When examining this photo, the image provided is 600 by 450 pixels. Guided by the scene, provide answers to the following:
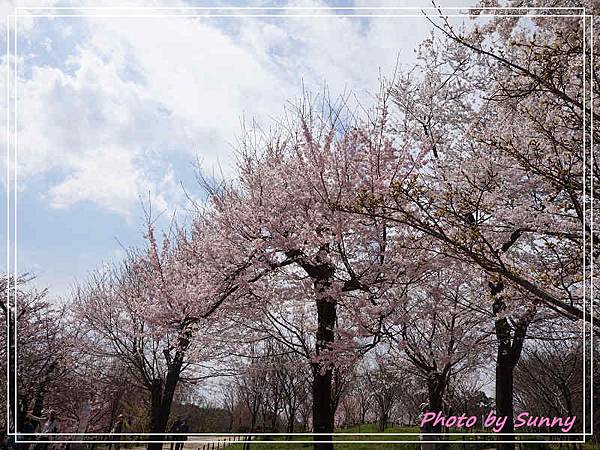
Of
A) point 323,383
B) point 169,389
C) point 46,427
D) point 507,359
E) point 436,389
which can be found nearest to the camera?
point 507,359

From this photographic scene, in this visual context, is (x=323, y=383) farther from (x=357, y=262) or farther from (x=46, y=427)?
(x=46, y=427)

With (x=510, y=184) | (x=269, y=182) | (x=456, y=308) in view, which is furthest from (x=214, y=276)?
(x=510, y=184)

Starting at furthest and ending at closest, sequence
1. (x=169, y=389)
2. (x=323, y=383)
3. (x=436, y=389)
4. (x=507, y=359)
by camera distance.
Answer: (x=169, y=389), (x=436, y=389), (x=323, y=383), (x=507, y=359)

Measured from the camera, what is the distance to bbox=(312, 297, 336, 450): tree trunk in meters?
6.35

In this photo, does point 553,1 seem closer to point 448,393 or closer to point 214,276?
point 214,276

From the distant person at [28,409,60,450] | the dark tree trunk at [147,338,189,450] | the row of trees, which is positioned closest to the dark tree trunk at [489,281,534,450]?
the row of trees

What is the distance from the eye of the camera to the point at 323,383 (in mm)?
6473

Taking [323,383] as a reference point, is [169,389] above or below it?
below

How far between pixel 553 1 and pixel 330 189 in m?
2.57

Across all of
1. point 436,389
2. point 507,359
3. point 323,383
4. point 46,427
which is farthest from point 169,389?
point 507,359

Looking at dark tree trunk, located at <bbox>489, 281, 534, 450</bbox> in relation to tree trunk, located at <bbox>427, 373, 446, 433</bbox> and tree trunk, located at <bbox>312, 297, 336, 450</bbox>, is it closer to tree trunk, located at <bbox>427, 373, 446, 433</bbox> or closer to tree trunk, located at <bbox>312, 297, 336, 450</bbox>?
tree trunk, located at <bbox>427, 373, 446, 433</bbox>

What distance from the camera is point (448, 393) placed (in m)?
8.30

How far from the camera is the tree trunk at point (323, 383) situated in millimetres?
6352

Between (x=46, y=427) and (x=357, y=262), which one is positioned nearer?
(x=357, y=262)
